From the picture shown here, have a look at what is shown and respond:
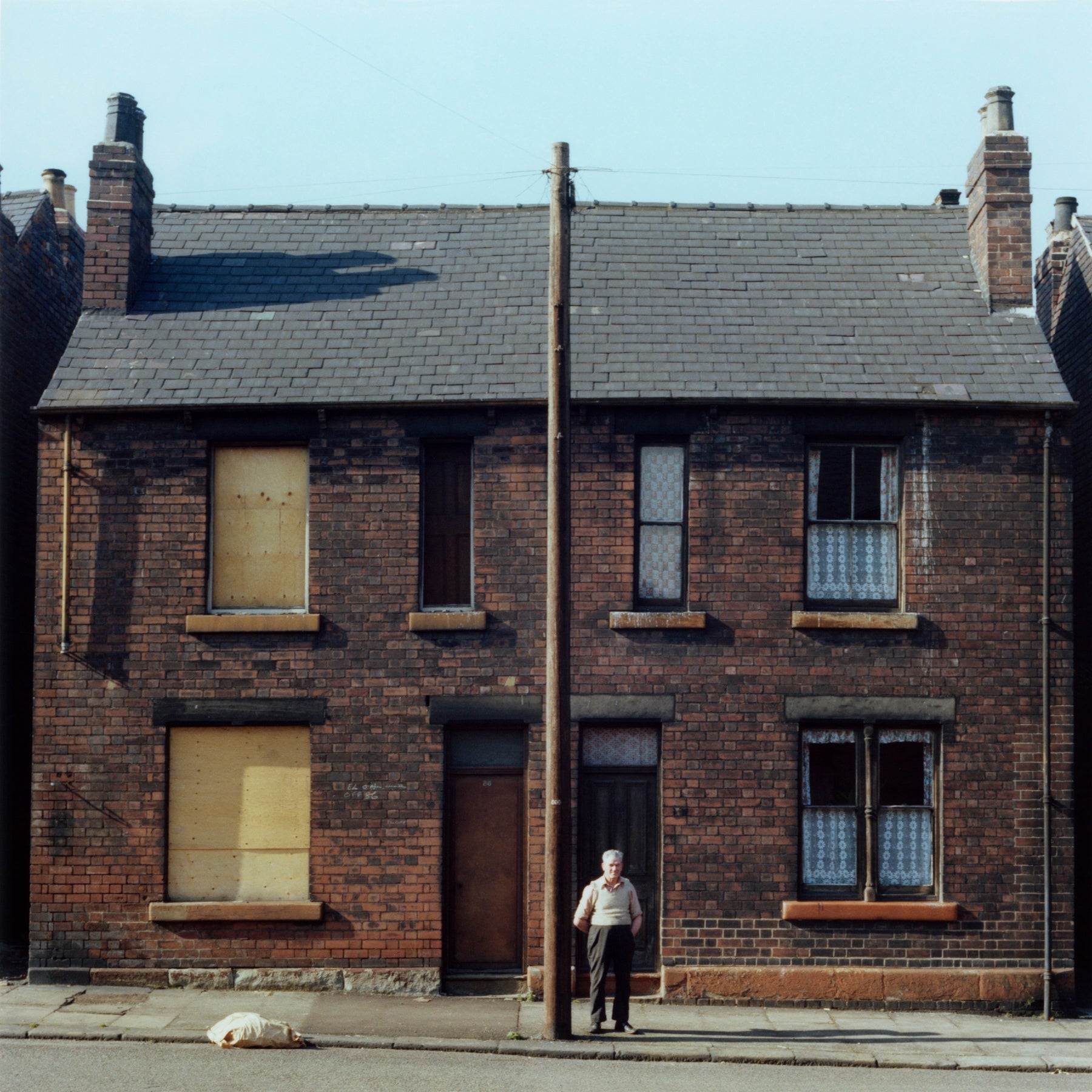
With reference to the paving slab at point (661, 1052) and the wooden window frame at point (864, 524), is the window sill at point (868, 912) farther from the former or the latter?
the wooden window frame at point (864, 524)

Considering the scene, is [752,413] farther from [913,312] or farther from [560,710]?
[560,710]


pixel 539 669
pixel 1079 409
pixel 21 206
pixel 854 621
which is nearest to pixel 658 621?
pixel 539 669

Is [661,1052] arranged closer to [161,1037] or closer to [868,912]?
[868,912]

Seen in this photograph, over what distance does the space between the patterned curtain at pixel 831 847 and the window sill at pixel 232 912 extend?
16.3 feet

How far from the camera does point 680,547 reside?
13445mm

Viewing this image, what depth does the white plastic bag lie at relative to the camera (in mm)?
10812

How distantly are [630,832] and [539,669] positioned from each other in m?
1.89

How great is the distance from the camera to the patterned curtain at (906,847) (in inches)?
517

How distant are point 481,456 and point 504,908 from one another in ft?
15.2

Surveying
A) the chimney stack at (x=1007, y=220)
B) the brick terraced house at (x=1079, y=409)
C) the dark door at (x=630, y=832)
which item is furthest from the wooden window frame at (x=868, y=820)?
the chimney stack at (x=1007, y=220)

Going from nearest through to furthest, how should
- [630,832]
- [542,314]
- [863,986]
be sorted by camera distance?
1. [863,986]
2. [630,832]
3. [542,314]

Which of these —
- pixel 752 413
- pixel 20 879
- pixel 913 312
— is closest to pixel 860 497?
pixel 752 413

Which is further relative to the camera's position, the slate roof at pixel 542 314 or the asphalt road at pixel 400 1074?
the slate roof at pixel 542 314

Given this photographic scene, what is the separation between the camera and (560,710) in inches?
438
